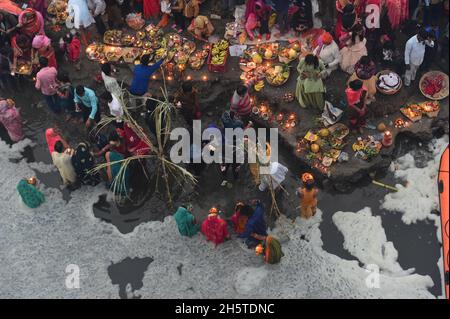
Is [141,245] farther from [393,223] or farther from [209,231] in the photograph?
[393,223]

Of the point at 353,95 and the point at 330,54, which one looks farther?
the point at 330,54

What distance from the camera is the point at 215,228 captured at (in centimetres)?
887

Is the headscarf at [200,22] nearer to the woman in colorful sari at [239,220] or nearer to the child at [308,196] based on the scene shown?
the child at [308,196]

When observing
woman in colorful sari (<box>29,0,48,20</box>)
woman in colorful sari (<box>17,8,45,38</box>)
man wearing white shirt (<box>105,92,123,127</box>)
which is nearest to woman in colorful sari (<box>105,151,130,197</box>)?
man wearing white shirt (<box>105,92,123,127</box>)

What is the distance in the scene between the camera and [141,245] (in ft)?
30.8

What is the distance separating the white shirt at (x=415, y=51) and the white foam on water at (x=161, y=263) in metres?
3.53

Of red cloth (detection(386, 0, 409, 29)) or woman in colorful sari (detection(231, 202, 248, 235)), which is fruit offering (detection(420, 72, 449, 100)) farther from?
woman in colorful sari (detection(231, 202, 248, 235))

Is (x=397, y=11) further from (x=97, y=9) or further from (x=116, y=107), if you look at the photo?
(x=97, y=9)

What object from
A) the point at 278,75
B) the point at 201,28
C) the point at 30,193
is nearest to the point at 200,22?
the point at 201,28

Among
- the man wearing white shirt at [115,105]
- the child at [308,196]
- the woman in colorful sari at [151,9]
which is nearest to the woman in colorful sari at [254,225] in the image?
the child at [308,196]

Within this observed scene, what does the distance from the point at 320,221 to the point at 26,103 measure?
22.7ft

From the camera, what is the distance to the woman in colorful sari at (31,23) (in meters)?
10.8

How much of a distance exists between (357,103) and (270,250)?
3268mm

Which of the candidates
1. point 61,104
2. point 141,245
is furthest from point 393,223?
point 61,104
